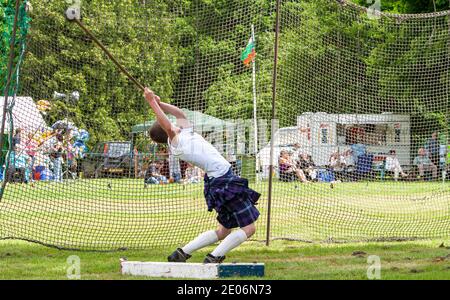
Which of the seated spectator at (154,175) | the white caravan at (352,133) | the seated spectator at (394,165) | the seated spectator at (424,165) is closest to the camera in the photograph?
the white caravan at (352,133)

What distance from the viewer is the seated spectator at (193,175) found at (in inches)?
601

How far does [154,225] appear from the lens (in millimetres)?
11219

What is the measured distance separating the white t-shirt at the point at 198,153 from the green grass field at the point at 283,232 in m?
1.01

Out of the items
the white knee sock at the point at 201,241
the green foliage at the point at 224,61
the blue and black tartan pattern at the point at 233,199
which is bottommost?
the white knee sock at the point at 201,241

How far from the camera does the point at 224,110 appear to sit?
41.4ft

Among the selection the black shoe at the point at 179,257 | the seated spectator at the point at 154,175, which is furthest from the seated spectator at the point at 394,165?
the black shoe at the point at 179,257

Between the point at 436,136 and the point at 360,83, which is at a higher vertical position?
the point at 360,83

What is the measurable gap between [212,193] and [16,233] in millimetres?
3800

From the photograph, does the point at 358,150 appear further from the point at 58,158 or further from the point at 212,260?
the point at 212,260

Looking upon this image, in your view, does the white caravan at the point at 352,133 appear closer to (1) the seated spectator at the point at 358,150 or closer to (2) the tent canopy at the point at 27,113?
(1) the seated spectator at the point at 358,150

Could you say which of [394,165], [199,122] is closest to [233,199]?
[199,122]

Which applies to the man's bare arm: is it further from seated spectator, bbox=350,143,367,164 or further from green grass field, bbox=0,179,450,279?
seated spectator, bbox=350,143,367,164
